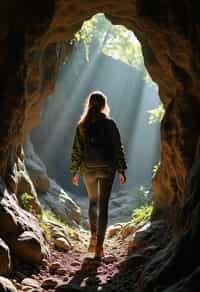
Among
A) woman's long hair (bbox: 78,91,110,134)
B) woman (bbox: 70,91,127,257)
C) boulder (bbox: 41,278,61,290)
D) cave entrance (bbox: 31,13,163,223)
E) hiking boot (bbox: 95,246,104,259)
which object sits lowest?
cave entrance (bbox: 31,13,163,223)

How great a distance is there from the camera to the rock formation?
4.53 meters

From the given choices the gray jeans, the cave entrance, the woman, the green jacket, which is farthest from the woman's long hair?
the cave entrance

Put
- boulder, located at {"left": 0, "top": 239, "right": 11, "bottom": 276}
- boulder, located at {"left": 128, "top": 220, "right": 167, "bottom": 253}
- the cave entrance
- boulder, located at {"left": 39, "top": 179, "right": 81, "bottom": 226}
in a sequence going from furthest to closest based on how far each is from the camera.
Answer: the cave entrance, boulder, located at {"left": 39, "top": 179, "right": 81, "bottom": 226}, boulder, located at {"left": 128, "top": 220, "right": 167, "bottom": 253}, boulder, located at {"left": 0, "top": 239, "right": 11, "bottom": 276}

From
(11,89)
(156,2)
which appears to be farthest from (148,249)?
(156,2)

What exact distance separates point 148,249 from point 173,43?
109 inches

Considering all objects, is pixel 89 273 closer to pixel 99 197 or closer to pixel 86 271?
pixel 86 271

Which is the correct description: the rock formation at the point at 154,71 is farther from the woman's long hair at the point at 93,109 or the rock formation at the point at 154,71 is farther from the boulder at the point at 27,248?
the woman's long hair at the point at 93,109

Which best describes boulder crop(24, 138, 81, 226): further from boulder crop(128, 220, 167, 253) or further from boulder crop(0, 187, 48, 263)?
boulder crop(0, 187, 48, 263)

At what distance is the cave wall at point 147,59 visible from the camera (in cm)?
477

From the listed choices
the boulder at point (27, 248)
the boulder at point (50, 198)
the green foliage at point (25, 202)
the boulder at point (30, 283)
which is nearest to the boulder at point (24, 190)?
the green foliage at point (25, 202)

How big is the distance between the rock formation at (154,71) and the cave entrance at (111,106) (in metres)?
8.10

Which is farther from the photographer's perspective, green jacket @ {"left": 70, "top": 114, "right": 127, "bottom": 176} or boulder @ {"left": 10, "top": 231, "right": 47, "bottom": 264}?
green jacket @ {"left": 70, "top": 114, "right": 127, "bottom": 176}

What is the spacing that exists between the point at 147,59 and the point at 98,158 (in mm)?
2786

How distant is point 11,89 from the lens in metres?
4.91
